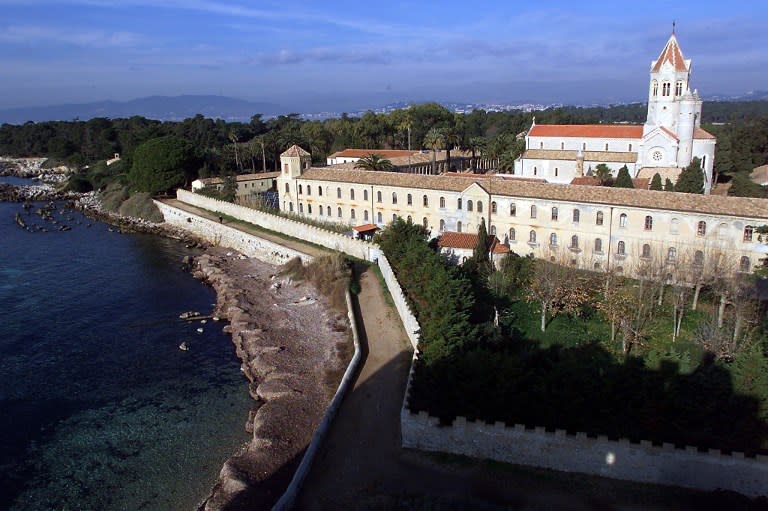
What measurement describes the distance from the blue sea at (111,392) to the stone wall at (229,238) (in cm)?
569

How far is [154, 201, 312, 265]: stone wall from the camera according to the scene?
4188 centimetres

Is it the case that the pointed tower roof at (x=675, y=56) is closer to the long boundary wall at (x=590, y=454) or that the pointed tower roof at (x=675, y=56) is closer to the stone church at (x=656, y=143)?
the stone church at (x=656, y=143)

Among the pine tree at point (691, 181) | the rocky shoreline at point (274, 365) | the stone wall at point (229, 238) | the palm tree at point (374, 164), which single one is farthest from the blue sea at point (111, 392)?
the pine tree at point (691, 181)

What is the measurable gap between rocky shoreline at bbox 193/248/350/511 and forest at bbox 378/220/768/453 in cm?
427

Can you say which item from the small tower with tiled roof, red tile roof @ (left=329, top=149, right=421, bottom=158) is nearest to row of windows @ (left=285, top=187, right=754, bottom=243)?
the small tower with tiled roof

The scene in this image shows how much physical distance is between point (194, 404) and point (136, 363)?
215 inches

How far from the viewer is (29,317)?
33031mm

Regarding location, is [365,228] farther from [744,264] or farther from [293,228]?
[744,264]

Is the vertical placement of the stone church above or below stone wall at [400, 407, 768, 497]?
above

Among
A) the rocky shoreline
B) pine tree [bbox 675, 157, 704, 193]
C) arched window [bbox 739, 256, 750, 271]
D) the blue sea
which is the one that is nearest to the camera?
the rocky shoreline

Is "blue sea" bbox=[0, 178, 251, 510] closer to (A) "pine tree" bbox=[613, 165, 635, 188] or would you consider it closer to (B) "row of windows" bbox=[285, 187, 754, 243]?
(B) "row of windows" bbox=[285, 187, 754, 243]

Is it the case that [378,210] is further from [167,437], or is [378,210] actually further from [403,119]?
[403,119]

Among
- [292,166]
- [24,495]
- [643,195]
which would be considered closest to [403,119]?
[292,166]

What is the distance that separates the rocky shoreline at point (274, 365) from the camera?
17719 millimetres
